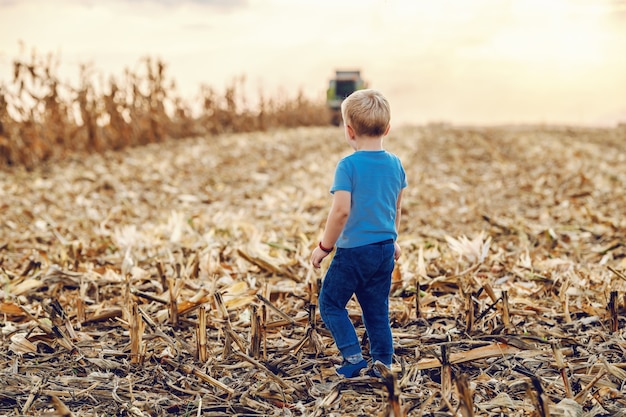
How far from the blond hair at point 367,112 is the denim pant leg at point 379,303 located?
1.60 ft

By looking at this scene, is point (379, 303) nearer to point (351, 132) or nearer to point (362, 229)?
point (362, 229)

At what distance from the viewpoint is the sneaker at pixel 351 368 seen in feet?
8.98

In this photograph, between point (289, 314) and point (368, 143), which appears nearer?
point (368, 143)

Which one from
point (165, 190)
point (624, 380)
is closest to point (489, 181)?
point (165, 190)

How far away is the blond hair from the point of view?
2545mm

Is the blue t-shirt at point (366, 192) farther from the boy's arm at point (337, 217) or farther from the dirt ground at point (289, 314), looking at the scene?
the dirt ground at point (289, 314)

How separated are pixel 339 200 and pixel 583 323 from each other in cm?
165

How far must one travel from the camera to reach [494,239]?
5344 millimetres

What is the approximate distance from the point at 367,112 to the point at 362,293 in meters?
0.77

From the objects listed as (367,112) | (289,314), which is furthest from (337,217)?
(289,314)

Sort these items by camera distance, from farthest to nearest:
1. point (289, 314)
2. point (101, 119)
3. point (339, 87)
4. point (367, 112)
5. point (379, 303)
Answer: point (339, 87), point (101, 119), point (289, 314), point (379, 303), point (367, 112)

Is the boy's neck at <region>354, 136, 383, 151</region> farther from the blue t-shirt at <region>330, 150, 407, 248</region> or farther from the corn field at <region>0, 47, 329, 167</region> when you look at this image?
the corn field at <region>0, 47, 329, 167</region>

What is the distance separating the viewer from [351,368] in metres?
2.74

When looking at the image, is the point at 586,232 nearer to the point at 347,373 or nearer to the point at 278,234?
the point at 278,234
